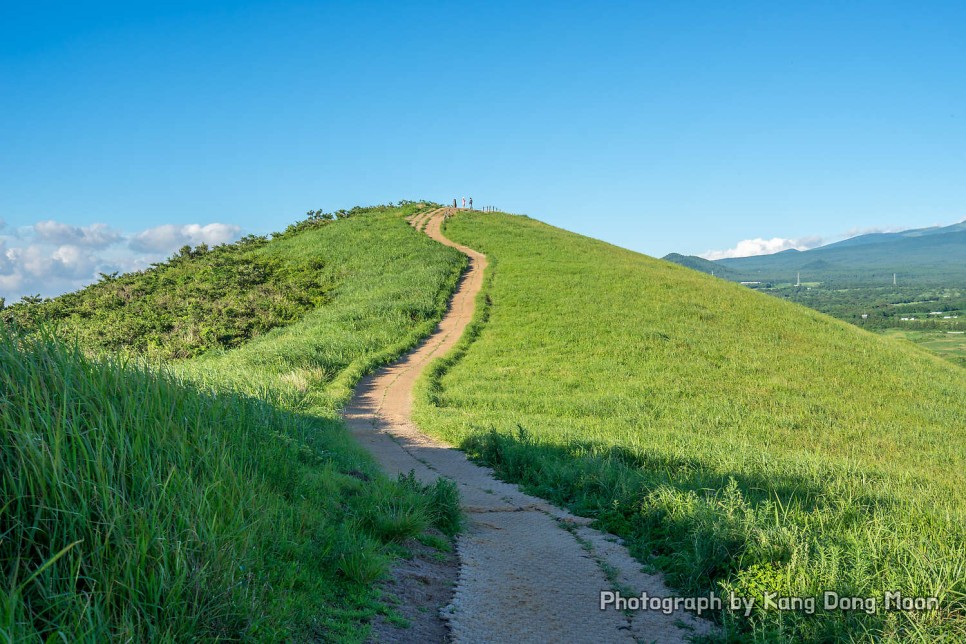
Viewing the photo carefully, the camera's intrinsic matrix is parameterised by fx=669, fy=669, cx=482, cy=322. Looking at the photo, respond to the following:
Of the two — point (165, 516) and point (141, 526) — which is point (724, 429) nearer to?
point (165, 516)

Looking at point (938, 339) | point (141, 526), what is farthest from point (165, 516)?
point (938, 339)

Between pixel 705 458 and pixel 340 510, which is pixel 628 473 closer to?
pixel 705 458

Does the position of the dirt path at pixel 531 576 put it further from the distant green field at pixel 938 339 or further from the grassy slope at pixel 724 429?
the distant green field at pixel 938 339

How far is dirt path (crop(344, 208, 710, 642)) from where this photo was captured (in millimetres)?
4992

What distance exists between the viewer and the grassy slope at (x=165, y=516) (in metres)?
3.37

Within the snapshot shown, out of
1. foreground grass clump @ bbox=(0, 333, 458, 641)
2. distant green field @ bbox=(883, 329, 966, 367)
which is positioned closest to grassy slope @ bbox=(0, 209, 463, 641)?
foreground grass clump @ bbox=(0, 333, 458, 641)

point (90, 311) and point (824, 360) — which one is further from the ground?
point (90, 311)

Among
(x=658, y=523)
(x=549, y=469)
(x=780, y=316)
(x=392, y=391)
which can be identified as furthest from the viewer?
(x=780, y=316)

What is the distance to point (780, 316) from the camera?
106 feet

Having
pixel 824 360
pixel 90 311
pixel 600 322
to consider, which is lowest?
pixel 824 360

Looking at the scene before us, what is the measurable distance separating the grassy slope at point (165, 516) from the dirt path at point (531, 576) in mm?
700

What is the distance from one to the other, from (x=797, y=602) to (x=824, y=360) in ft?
75.8

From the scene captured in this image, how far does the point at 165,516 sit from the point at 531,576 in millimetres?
3271

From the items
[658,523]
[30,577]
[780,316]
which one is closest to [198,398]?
[30,577]
